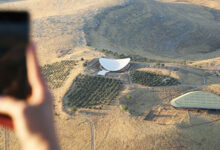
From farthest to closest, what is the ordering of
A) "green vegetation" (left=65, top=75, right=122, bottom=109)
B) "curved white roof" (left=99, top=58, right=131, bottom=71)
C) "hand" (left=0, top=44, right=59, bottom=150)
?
"curved white roof" (left=99, top=58, right=131, bottom=71) → "green vegetation" (left=65, top=75, right=122, bottom=109) → "hand" (left=0, top=44, right=59, bottom=150)

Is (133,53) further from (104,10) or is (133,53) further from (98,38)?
(104,10)

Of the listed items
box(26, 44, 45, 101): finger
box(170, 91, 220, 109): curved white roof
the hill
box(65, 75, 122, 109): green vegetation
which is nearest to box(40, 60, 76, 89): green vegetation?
box(65, 75, 122, 109): green vegetation

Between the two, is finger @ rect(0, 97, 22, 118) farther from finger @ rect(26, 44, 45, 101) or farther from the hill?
the hill

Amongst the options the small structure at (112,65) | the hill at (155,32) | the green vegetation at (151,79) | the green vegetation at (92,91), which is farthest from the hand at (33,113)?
the hill at (155,32)

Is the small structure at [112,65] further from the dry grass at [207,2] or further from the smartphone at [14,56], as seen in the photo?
the dry grass at [207,2]

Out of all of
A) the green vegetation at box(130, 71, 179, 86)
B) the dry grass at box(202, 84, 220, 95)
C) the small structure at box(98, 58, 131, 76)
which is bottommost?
the dry grass at box(202, 84, 220, 95)

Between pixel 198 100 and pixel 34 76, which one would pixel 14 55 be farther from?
pixel 198 100

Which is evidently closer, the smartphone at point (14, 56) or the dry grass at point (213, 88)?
the smartphone at point (14, 56)

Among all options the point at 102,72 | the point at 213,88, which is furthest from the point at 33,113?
the point at 213,88
